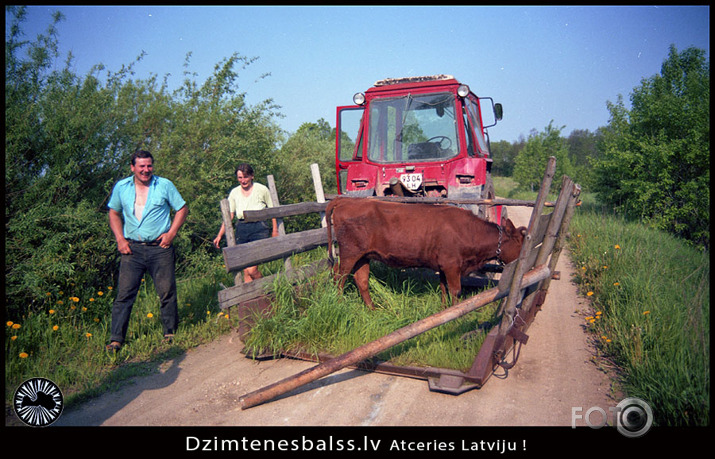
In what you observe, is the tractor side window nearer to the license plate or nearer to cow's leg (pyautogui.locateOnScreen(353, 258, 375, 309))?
the license plate

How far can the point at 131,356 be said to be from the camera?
458cm

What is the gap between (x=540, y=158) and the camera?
3012cm

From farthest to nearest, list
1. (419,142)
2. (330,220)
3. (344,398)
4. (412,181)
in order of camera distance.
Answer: (419,142) → (412,181) → (330,220) → (344,398)

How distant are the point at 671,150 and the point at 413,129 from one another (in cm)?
729

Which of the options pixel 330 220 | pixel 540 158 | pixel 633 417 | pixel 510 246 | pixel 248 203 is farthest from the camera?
pixel 540 158

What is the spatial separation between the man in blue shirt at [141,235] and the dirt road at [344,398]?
72 cm

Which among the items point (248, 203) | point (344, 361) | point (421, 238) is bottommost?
point (344, 361)

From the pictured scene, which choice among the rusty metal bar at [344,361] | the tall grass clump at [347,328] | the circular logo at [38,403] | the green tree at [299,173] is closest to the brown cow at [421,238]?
the tall grass clump at [347,328]

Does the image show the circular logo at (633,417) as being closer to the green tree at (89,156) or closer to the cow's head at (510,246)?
the cow's head at (510,246)

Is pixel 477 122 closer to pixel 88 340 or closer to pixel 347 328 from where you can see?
pixel 347 328

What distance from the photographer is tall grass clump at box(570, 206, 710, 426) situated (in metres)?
3.21

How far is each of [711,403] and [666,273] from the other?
3.20 m

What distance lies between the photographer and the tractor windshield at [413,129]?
691cm

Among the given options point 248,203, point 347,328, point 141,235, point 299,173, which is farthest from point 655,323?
point 299,173
